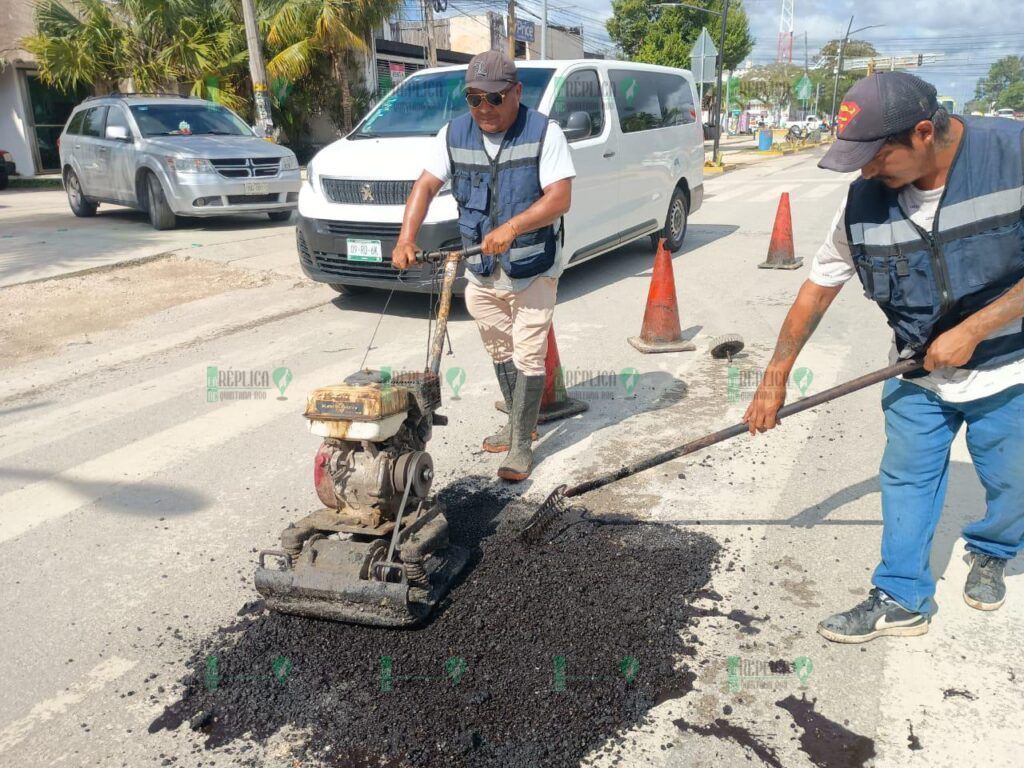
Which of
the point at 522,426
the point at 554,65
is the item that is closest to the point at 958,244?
the point at 522,426

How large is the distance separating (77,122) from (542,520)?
533 inches

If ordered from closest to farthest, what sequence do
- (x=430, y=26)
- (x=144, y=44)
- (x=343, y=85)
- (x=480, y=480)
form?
(x=480, y=480) < (x=144, y=44) < (x=343, y=85) < (x=430, y=26)

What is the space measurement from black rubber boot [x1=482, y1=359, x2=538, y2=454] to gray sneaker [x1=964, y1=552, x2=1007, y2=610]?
2281mm

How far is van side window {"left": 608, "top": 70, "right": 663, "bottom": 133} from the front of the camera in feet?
29.4

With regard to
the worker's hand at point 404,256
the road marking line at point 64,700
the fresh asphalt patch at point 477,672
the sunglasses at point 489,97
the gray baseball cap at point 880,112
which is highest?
the sunglasses at point 489,97

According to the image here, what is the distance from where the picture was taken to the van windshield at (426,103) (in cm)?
776

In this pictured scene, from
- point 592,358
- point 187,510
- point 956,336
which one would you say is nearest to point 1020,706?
point 956,336

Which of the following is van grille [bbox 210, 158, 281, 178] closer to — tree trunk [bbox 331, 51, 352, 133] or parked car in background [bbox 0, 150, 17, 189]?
tree trunk [bbox 331, 51, 352, 133]

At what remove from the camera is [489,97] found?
12.4ft

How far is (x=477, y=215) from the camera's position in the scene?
4.15 metres

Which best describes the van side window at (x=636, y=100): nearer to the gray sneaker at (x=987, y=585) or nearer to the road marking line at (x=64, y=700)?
the gray sneaker at (x=987, y=585)

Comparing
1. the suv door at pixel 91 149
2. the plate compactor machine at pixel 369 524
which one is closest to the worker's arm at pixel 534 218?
the plate compactor machine at pixel 369 524

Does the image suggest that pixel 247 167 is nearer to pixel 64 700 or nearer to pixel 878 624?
pixel 64 700

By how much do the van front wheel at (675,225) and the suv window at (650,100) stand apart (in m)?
0.95
